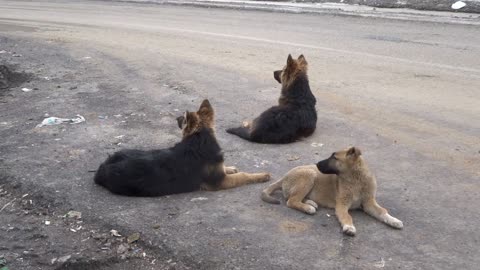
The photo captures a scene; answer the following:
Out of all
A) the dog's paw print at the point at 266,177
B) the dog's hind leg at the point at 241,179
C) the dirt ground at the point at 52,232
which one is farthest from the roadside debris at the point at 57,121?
the dog's paw print at the point at 266,177

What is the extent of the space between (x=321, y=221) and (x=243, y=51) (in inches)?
375

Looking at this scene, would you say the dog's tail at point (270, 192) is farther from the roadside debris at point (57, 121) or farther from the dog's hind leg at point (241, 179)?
the roadside debris at point (57, 121)

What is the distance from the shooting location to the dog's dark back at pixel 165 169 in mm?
6180

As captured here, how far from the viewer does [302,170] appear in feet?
20.2

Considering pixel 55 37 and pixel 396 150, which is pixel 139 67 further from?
pixel 396 150

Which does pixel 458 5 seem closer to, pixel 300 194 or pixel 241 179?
pixel 241 179

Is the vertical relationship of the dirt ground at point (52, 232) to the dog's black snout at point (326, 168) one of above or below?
below

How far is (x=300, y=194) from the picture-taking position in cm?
596

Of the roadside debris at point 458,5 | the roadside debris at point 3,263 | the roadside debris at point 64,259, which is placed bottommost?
the roadside debris at point 3,263

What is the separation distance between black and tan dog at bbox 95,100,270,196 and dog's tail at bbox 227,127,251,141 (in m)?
1.42

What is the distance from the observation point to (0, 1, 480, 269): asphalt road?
5.25 meters

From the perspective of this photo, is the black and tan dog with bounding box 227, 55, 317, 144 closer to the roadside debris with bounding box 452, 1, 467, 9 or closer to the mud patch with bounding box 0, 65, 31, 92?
the mud patch with bounding box 0, 65, 31, 92

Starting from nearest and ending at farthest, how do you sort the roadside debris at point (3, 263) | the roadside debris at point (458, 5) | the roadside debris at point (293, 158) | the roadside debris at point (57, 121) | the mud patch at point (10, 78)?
the roadside debris at point (3, 263) → the roadside debris at point (293, 158) → the roadside debris at point (57, 121) → the mud patch at point (10, 78) → the roadside debris at point (458, 5)

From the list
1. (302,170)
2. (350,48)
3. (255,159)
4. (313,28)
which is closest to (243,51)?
(350,48)
